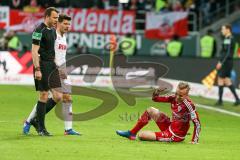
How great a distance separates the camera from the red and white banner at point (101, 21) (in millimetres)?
33688

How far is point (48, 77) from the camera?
571 inches

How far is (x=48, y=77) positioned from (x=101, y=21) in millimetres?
19397

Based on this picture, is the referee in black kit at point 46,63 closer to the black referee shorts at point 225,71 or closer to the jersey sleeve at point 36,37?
the jersey sleeve at point 36,37

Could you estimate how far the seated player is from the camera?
540 inches

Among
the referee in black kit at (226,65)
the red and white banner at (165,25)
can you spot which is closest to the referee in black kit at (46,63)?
the referee in black kit at (226,65)

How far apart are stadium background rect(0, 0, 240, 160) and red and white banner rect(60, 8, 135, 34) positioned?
0.04 metres

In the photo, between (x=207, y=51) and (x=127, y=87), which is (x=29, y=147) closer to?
(x=127, y=87)

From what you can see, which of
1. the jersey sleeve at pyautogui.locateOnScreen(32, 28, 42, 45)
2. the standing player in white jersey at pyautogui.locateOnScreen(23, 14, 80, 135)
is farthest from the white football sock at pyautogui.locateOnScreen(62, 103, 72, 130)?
the jersey sleeve at pyautogui.locateOnScreen(32, 28, 42, 45)

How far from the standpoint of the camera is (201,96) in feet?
87.8

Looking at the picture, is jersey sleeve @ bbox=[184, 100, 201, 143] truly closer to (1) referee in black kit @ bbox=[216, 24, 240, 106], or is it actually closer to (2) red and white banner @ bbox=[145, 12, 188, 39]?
(1) referee in black kit @ bbox=[216, 24, 240, 106]

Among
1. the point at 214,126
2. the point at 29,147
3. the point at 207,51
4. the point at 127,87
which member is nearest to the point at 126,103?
the point at 127,87

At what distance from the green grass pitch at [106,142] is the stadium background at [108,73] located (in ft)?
0.05

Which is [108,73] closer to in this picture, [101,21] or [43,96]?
[101,21]

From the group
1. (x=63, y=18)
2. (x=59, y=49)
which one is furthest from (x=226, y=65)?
(x=63, y=18)
